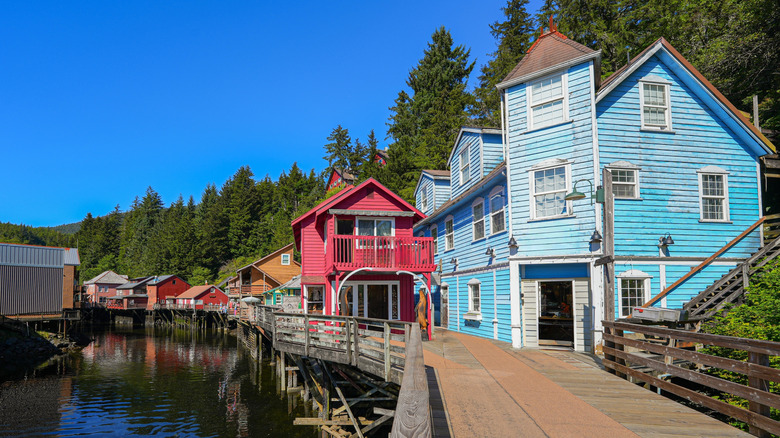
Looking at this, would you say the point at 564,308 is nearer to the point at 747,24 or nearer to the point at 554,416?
the point at 554,416

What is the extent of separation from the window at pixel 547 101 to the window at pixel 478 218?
4536 mm

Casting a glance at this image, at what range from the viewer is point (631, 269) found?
577 inches

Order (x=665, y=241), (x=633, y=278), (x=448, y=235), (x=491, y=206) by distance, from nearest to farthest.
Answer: (x=633, y=278) < (x=665, y=241) < (x=491, y=206) < (x=448, y=235)

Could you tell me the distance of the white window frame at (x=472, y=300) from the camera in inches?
760

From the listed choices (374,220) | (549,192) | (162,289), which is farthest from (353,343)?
(162,289)

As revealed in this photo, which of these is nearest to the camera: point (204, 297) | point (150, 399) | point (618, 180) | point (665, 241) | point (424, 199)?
point (665, 241)

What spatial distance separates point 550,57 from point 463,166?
7067 mm

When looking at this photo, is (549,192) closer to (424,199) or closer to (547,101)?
(547,101)

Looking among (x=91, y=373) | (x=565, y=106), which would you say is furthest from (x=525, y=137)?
(x=91, y=373)

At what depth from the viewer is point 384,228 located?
70.5 ft

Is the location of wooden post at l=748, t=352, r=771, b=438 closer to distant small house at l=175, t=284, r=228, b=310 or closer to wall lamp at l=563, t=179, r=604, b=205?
wall lamp at l=563, t=179, r=604, b=205

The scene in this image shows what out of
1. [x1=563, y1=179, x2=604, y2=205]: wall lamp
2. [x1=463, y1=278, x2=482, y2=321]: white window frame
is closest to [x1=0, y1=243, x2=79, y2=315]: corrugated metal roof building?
[x1=463, y1=278, x2=482, y2=321]: white window frame

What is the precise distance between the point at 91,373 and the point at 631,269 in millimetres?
31303

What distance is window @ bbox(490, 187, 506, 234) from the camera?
17297 mm
